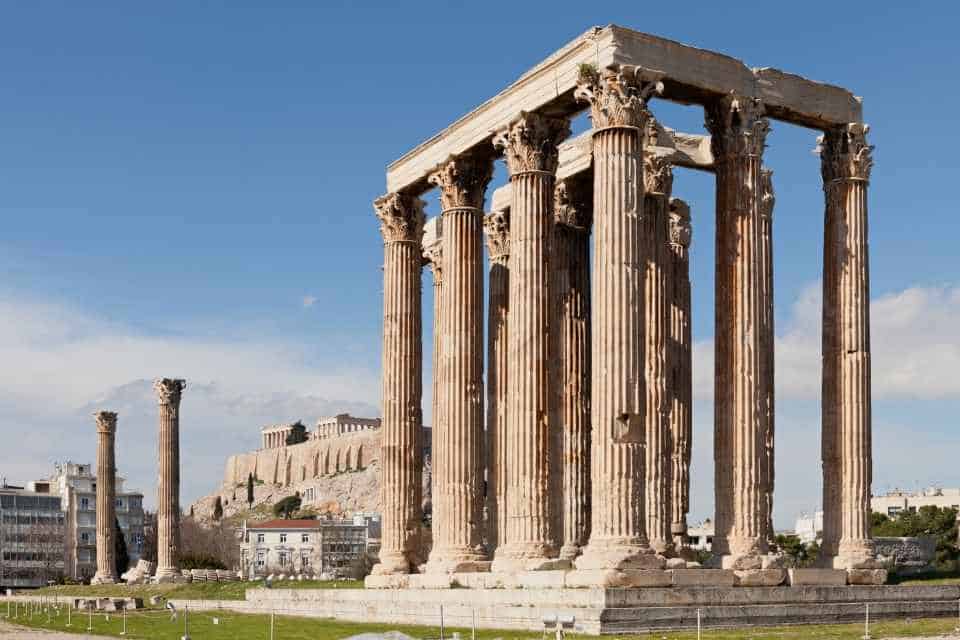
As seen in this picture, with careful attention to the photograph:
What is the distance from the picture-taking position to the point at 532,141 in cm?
4553

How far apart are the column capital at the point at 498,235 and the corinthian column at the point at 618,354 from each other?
15.1 m

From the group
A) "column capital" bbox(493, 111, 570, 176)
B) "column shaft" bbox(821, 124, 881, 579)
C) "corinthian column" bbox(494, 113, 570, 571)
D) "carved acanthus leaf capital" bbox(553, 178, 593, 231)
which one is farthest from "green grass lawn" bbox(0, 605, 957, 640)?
"carved acanthus leaf capital" bbox(553, 178, 593, 231)

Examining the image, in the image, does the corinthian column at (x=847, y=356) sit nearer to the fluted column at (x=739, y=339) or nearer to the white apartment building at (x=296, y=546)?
the fluted column at (x=739, y=339)

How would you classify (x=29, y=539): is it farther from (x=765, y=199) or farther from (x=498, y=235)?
(x=765, y=199)

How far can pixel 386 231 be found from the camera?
181 ft

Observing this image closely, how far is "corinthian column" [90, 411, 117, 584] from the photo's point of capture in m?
112

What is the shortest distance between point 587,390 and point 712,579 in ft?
44.9

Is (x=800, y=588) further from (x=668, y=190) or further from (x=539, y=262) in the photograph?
(x=668, y=190)

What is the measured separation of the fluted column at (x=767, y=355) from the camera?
41219 mm

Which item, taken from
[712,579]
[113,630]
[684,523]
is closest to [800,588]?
[712,579]

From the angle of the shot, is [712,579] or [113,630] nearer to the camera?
[712,579]

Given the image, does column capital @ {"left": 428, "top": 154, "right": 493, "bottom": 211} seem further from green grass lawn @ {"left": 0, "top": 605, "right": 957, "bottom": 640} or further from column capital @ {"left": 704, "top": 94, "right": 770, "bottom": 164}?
green grass lawn @ {"left": 0, "top": 605, "right": 957, "bottom": 640}

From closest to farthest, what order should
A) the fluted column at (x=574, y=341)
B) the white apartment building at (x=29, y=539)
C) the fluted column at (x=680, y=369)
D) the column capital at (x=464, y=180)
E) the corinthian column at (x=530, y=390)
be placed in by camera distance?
1. the corinthian column at (x=530, y=390)
2. the fluted column at (x=574, y=341)
3. the fluted column at (x=680, y=369)
4. the column capital at (x=464, y=180)
5. the white apartment building at (x=29, y=539)

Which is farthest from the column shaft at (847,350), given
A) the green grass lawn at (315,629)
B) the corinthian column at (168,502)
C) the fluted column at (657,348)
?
the corinthian column at (168,502)
